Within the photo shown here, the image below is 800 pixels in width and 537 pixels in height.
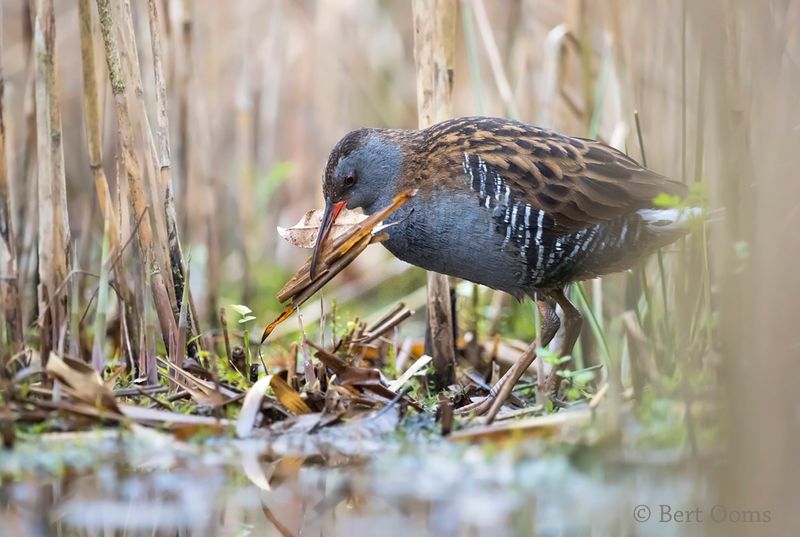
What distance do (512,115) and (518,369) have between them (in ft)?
5.24

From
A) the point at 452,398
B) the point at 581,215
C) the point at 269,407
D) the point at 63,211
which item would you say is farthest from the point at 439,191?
the point at 63,211

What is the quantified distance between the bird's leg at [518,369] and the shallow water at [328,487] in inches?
12.3

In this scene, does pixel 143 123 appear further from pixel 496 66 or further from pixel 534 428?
pixel 496 66

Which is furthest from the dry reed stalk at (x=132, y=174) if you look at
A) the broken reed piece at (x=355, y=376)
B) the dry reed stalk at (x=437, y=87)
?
the dry reed stalk at (x=437, y=87)

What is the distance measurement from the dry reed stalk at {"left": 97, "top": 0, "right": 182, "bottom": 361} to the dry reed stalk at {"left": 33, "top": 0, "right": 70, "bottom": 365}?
0.21m

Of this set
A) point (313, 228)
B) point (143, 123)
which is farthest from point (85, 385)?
point (313, 228)

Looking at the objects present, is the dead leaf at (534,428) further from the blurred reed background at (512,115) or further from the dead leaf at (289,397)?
the dead leaf at (289,397)

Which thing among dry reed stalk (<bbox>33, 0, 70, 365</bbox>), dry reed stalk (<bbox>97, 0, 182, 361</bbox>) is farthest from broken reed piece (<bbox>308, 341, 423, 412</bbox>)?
dry reed stalk (<bbox>33, 0, 70, 365</bbox>)

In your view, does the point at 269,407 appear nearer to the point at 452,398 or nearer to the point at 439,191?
the point at 452,398

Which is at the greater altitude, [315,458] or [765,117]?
[765,117]

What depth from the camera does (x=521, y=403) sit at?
3881 millimetres

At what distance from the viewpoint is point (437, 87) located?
14.4 feet

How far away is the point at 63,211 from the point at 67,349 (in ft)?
1.62

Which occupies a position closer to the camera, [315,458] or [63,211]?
[315,458]
